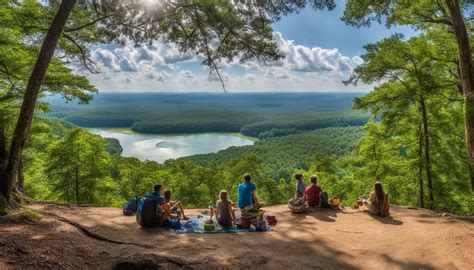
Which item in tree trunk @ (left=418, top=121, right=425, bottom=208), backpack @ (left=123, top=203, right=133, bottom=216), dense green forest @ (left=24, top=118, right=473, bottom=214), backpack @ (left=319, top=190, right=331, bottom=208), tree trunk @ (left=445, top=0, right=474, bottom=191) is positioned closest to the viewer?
backpack @ (left=123, top=203, right=133, bottom=216)

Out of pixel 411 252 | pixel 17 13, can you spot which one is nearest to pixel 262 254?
pixel 411 252

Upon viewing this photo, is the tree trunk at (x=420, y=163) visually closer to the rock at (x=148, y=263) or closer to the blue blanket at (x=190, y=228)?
the blue blanket at (x=190, y=228)

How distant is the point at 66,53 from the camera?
11211mm

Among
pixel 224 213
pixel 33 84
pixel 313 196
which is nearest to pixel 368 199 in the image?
pixel 313 196

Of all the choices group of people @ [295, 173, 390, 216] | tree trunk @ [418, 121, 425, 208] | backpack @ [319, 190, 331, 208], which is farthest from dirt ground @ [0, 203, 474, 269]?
tree trunk @ [418, 121, 425, 208]

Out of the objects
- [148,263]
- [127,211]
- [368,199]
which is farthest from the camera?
[368,199]

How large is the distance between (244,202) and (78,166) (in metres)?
15.1

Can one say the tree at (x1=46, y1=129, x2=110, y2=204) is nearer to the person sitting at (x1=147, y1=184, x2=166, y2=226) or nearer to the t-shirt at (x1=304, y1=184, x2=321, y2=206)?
the person sitting at (x1=147, y1=184, x2=166, y2=226)

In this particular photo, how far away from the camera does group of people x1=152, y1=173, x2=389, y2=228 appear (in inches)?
307

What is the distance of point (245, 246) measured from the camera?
6.30 meters

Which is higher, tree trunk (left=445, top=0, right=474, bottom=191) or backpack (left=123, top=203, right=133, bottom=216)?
tree trunk (left=445, top=0, right=474, bottom=191)

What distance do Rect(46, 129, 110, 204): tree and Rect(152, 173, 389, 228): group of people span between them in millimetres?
13432

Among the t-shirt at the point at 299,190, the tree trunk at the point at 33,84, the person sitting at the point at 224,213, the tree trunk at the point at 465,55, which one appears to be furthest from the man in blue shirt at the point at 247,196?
the tree trunk at the point at 465,55

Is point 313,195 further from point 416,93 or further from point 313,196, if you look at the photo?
point 416,93
